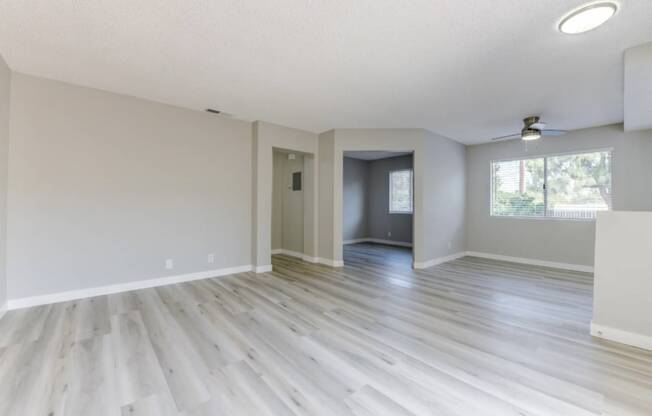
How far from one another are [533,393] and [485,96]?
3.16 m

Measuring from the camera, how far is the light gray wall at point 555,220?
444 cm

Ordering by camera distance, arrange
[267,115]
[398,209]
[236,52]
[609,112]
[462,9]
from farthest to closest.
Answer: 1. [398,209]
2. [267,115]
3. [609,112]
4. [236,52]
5. [462,9]

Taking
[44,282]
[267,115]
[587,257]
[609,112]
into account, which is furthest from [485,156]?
[44,282]

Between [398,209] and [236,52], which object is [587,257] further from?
[236,52]

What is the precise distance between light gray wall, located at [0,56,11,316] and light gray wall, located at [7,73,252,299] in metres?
0.08

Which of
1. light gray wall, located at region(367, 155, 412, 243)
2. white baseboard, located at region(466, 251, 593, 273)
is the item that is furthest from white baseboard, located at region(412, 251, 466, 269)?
light gray wall, located at region(367, 155, 412, 243)

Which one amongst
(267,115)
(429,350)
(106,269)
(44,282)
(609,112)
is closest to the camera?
(429,350)

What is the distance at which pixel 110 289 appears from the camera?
11.3 feet

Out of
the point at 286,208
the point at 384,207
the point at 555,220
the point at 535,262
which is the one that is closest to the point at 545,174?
the point at 555,220

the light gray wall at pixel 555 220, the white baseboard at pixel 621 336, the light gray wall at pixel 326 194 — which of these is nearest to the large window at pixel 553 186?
the light gray wall at pixel 555 220

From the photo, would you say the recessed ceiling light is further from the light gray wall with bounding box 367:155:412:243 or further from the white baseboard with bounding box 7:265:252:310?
the light gray wall with bounding box 367:155:412:243

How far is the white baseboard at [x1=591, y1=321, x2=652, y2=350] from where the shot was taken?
7.33 ft

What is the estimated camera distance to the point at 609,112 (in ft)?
13.3

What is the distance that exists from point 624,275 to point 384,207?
5926 mm
